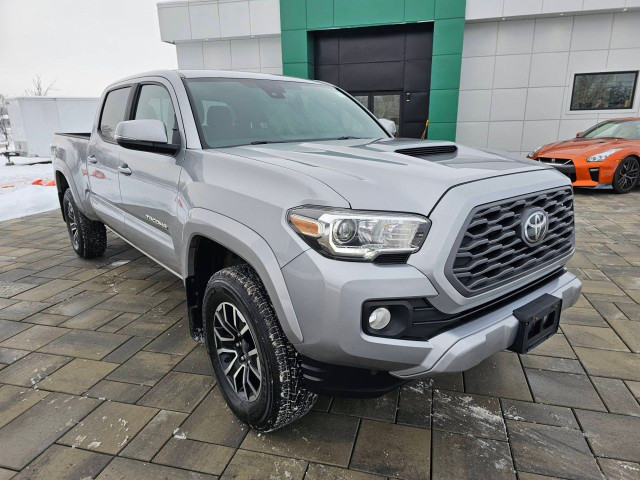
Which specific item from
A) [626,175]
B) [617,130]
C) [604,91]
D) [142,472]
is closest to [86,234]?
[142,472]

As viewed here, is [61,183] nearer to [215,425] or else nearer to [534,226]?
[215,425]

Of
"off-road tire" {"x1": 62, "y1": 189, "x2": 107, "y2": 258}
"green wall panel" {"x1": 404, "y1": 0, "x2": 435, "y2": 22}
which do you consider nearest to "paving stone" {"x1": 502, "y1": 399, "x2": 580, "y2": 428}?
"off-road tire" {"x1": 62, "y1": 189, "x2": 107, "y2": 258}

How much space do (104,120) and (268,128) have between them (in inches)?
80.9

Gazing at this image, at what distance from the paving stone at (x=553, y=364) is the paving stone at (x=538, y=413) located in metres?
0.41

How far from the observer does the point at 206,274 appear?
2471 mm

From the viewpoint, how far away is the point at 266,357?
1813 mm

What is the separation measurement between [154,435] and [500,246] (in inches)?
72.0

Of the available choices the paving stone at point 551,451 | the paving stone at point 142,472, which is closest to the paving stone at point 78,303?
the paving stone at point 142,472

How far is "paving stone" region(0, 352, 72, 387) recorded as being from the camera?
8.52 ft

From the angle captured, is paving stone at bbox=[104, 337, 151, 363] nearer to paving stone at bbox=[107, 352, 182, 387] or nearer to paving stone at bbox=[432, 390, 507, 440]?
paving stone at bbox=[107, 352, 182, 387]

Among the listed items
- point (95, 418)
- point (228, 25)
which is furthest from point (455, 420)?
point (228, 25)

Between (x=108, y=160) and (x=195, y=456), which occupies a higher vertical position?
(x=108, y=160)

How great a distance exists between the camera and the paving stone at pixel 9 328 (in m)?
3.17

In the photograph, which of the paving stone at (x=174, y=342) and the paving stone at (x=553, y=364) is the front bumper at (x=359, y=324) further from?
the paving stone at (x=174, y=342)
